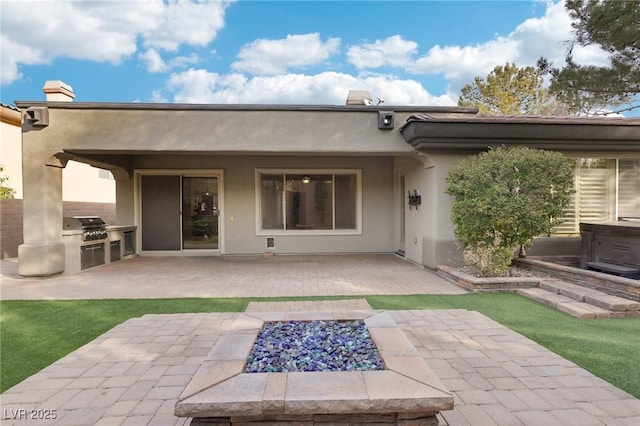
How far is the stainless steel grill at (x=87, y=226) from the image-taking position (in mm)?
7871

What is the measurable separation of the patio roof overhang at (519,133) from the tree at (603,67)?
143 cm

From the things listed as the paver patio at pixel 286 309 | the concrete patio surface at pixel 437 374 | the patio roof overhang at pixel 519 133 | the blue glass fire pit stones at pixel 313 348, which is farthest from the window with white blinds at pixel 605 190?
the blue glass fire pit stones at pixel 313 348

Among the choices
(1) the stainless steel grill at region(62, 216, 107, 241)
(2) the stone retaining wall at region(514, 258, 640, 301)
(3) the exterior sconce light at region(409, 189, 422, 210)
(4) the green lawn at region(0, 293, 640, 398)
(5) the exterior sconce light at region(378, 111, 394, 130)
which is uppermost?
(5) the exterior sconce light at region(378, 111, 394, 130)

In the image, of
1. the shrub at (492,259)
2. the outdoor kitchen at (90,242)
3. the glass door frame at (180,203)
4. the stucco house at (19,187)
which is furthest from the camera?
the glass door frame at (180,203)

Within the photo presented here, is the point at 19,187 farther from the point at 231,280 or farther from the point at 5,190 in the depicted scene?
the point at 231,280

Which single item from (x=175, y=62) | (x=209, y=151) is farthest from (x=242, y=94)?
(x=209, y=151)

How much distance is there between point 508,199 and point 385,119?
297 cm

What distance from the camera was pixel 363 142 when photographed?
24.8ft

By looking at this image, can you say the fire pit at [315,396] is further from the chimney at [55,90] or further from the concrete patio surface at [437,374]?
the chimney at [55,90]

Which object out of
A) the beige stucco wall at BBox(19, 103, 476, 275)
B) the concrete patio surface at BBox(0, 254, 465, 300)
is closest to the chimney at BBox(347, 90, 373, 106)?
the beige stucco wall at BBox(19, 103, 476, 275)

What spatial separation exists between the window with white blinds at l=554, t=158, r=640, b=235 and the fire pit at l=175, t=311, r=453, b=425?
7.70 m

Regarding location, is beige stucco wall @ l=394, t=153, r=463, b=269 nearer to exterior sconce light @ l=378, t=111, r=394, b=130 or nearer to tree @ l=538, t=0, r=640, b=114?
exterior sconce light @ l=378, t=111, r=394, b=130

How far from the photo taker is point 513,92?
71.2 ft

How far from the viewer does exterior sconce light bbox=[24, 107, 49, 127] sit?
702cm
